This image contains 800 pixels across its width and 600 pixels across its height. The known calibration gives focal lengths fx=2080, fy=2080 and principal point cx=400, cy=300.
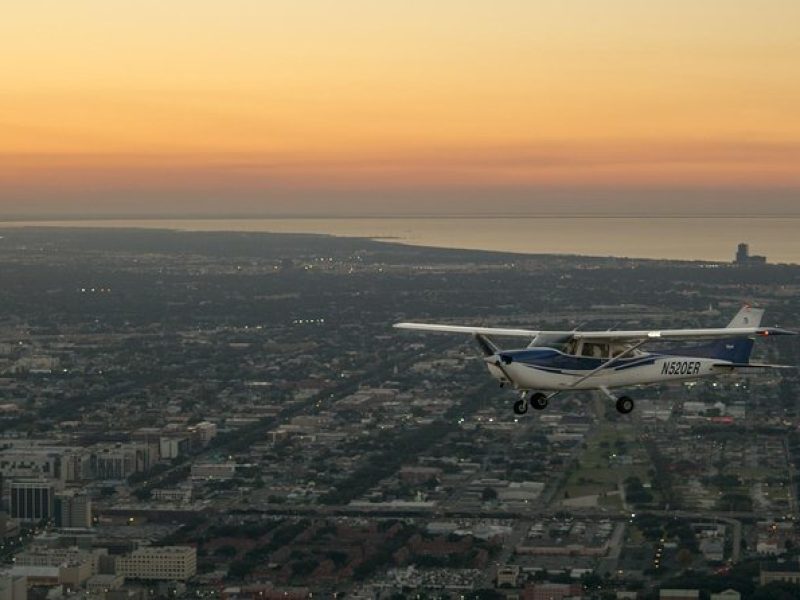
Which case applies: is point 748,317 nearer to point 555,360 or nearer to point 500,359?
point 555,360

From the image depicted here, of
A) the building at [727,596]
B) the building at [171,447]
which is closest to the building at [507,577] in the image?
the building at [727,596]

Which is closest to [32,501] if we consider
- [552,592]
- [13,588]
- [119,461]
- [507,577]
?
[119,461]

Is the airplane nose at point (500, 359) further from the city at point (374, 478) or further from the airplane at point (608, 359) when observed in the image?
the city at point (374, 478)

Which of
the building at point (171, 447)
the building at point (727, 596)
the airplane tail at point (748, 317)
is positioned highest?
the airplane tail at point (748, 317)

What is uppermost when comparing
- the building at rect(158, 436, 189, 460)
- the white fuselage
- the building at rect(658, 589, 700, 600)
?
the white fuselage

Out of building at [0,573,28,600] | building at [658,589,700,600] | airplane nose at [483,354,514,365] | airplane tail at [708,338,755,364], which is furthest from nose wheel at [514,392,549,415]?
building at [0,573,28,600]

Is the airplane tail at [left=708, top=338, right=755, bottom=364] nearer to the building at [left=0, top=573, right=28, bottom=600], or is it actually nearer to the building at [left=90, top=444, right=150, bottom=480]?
the building at [left=0, top=573, right=28, bottom=600]
